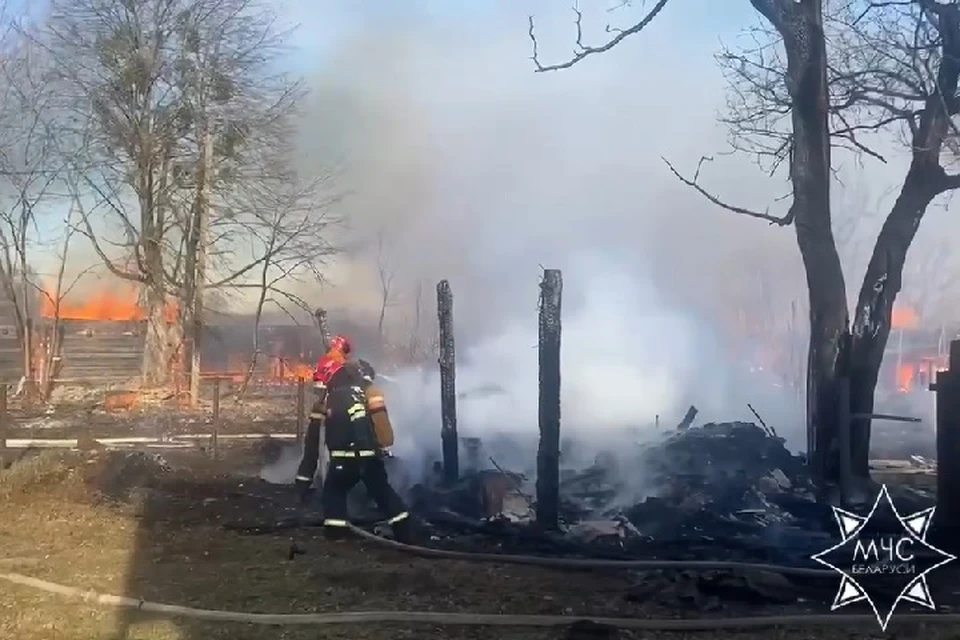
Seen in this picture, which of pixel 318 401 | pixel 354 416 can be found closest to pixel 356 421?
pixel 354 416

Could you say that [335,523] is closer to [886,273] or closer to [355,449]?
[355,449]

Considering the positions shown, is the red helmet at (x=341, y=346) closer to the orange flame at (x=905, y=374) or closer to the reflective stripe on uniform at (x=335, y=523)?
the reflective stripe on uniform at (x=335, y=523)

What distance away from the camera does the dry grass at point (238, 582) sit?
5.45 m

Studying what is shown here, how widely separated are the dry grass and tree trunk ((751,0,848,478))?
5.04 m

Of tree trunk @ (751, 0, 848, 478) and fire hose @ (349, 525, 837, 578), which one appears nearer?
fire hose @ (349, 525, 837, 578)

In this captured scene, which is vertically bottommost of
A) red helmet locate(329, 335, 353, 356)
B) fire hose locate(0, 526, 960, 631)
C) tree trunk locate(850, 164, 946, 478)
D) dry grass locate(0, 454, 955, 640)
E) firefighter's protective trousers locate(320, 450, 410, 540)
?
dry grass locate(0, 454, 955, 640)

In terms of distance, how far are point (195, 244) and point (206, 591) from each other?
17953mm

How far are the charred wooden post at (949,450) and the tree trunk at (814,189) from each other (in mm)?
Result: 2740

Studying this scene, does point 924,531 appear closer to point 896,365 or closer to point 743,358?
point 743,358

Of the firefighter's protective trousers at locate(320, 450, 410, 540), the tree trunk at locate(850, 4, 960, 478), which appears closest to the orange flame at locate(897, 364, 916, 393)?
the tree trunk at locate(850, 4, 960, 478)

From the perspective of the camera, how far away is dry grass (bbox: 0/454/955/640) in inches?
214

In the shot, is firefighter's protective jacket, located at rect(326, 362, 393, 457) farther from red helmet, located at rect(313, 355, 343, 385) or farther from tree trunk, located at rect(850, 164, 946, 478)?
tree trunk, located at rect(850, 164, 946, 478)

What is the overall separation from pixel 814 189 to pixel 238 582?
748cm

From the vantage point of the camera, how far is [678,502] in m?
9.44
